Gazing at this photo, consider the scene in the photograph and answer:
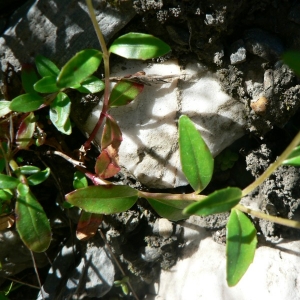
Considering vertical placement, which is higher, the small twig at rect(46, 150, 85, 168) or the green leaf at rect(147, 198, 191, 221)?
the small twig at rect(46, 150, 85, 168)

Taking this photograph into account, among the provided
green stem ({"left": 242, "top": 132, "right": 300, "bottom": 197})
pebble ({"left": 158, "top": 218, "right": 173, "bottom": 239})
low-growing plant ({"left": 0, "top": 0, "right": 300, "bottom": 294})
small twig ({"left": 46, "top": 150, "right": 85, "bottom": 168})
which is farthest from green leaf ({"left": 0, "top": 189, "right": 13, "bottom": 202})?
green stem ({"left": 242, "top": 132, "right": 300, "bottom": 197})

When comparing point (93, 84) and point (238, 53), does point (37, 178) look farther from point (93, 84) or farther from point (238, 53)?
point (238, 53)

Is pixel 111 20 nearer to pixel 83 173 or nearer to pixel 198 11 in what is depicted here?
pixel 198 11

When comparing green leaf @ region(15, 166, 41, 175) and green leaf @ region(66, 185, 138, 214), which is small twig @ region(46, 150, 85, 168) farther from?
green leaf @ region(66, 185, 138, 214)

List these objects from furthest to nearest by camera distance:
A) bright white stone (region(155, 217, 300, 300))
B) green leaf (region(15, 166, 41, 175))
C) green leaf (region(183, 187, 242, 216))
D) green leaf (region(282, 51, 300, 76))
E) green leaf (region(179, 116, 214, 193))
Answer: bright white stone (region(155, 217, 300, 300)) < green leaf (region(15, 166, 41, 175)) < green leaf (region(179, 116, 214, 193)) < green leaf (region(183, 187, 242, 216)) < green leaf (region(282, 51, 300, 76))

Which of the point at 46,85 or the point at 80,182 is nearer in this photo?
the point at 46,85

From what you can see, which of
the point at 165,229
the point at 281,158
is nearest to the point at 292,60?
the point at 281,158

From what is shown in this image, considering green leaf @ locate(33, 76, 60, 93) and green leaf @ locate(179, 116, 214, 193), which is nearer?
green leaf @ locate(179, 116, 214, 193)
